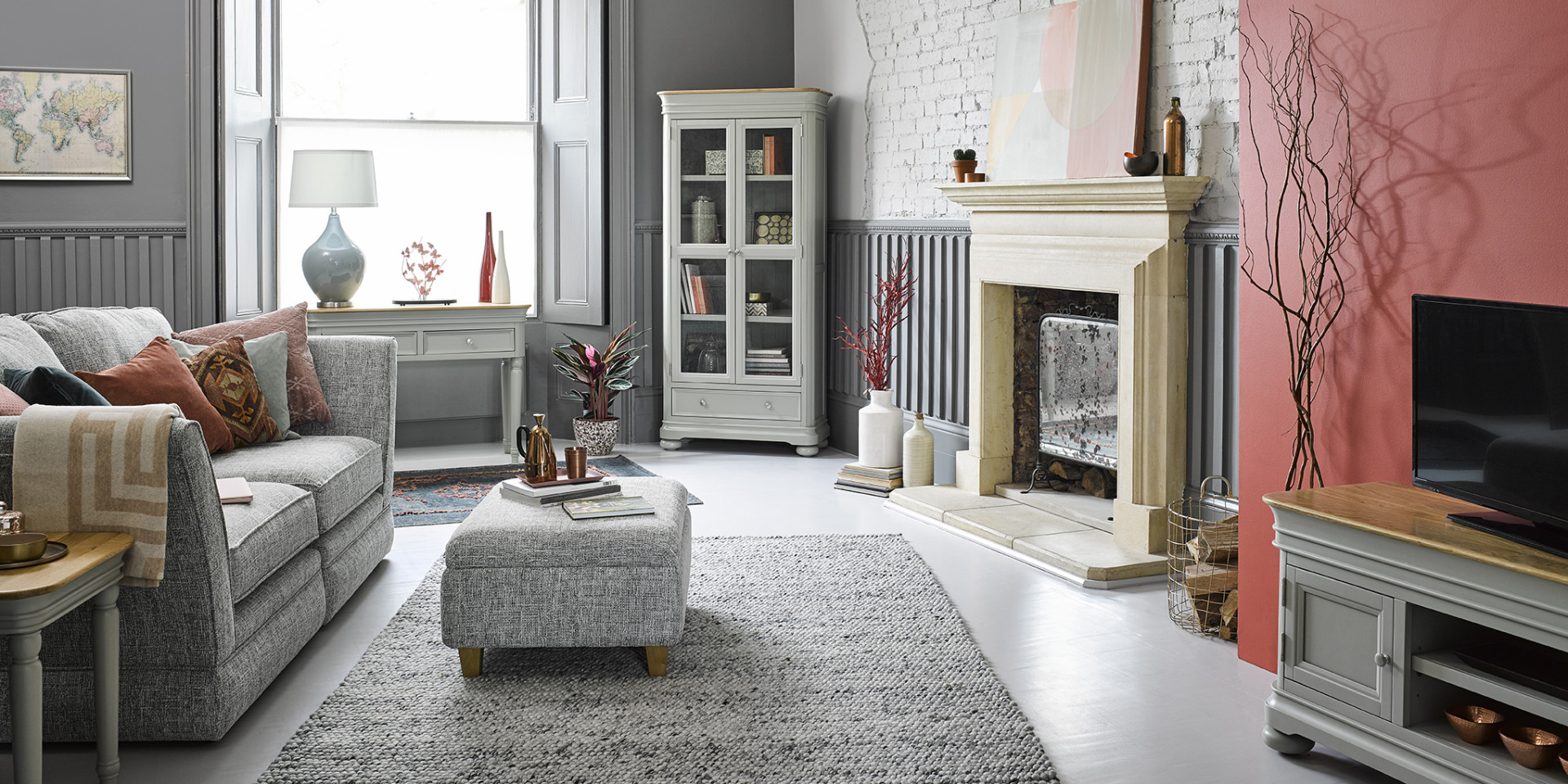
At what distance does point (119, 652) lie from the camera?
2.45m

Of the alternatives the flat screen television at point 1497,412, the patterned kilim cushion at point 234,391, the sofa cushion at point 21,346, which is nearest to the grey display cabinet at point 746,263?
the patterned kilim cushion at point 234,391

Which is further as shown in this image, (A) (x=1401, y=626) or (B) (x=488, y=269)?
(B) (x=488, y=269)

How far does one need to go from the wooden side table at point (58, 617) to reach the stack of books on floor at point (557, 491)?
1.02m

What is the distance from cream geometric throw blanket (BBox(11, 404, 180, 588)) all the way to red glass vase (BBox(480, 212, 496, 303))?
12.9 feet

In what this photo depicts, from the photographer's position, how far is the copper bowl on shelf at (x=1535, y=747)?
2.09 metres

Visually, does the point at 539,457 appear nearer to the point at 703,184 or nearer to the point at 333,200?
the point at 333,200

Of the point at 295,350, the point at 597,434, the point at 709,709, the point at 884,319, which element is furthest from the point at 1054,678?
the point at 597,434

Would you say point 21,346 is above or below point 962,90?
below

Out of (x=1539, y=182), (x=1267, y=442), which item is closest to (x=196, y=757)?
(x=1267, y=442)

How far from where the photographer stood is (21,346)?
3168 millimetres

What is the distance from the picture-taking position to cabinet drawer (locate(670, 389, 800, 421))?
20.5 ft

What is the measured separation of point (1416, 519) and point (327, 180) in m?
4.76

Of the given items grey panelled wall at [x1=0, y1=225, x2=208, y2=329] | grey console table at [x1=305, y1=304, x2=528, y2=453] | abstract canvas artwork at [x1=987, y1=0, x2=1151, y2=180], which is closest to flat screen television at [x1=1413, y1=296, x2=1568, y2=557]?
abstract canvas artwork at [x1=987, y1=0, x2=1151, y2=180]

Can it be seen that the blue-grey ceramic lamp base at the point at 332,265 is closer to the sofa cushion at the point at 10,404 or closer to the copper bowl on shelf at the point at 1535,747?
the sofa cushion at the point at 10,404
